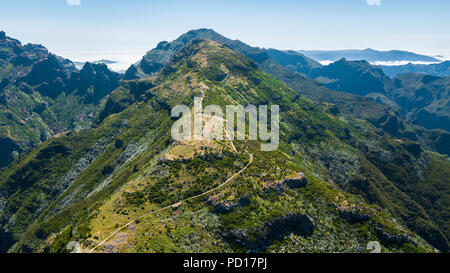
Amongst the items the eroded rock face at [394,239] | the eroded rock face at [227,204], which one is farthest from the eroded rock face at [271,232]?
the eroded rock face at [394,239]

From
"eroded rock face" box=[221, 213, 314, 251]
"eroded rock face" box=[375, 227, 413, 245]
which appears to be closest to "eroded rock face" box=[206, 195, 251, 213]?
"eroded rock face" box=[221, 213, 314, 251]

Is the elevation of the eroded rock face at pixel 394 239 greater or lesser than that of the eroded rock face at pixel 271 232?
lesser

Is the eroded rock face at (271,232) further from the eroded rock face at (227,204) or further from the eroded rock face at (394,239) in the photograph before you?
the eroded rock face at (394,239)

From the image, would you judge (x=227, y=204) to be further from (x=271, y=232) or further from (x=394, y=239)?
(x=394, y=239)

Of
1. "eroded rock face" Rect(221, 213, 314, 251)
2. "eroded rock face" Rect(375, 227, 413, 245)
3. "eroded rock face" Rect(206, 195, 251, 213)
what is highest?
"eroded rock face" Rect(206, 195, 251, 213)

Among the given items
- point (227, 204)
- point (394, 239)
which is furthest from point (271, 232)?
point (394, 239)

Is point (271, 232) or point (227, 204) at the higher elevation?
point (227, 204)

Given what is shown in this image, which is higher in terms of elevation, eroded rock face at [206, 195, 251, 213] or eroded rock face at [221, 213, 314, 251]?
eroded rock face at [206, 195, 251, 213]

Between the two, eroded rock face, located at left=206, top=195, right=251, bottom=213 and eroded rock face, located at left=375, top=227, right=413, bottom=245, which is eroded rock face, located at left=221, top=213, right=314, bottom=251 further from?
eroded rock face, located at left=375, top=227, right=413, bottom=245
